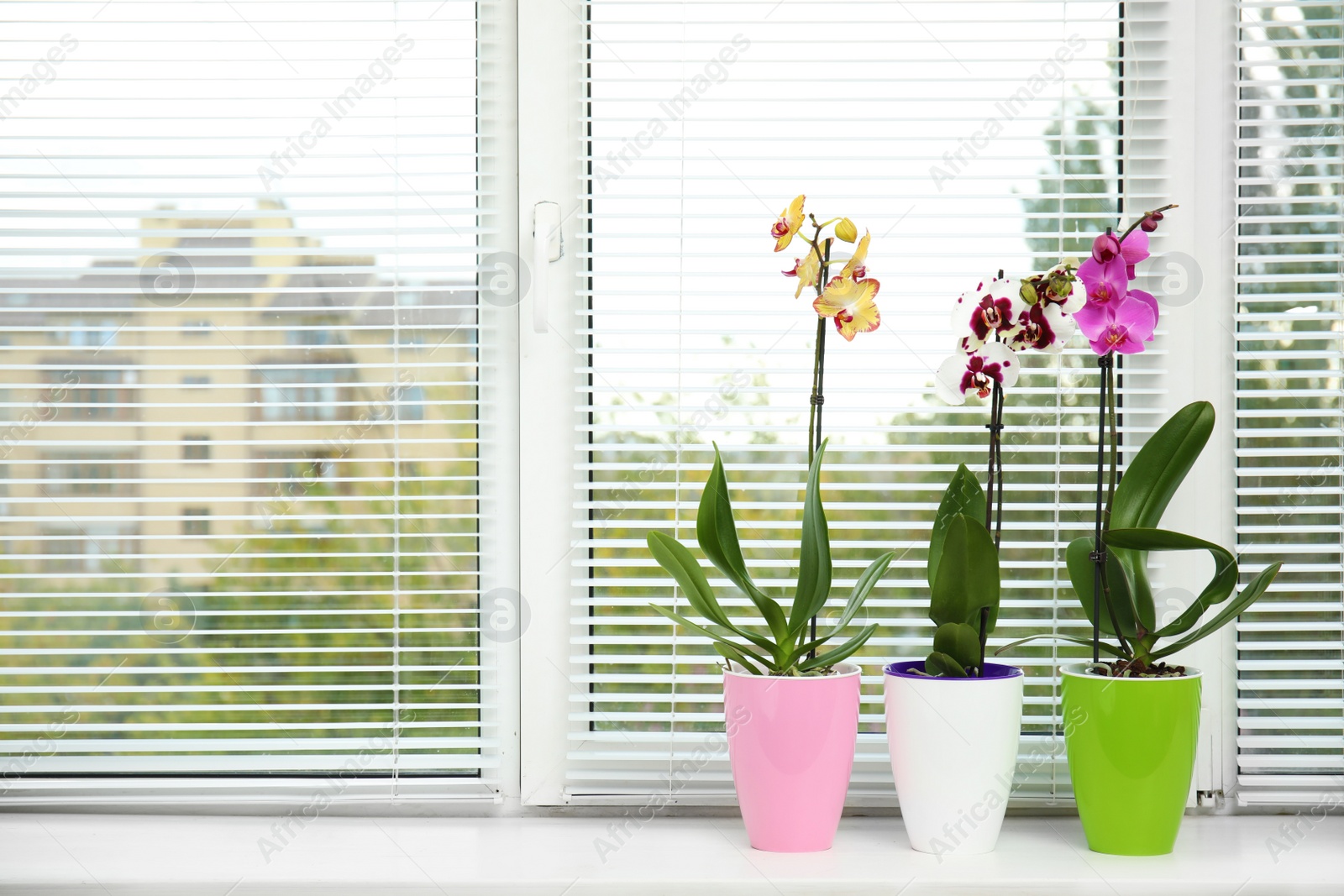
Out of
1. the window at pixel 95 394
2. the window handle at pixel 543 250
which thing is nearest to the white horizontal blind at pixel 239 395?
the window at pixel 95 394

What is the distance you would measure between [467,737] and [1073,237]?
109 centimetres

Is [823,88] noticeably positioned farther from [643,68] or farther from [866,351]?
[866,351]

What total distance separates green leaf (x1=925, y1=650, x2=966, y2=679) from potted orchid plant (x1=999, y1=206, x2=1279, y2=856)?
9 cm

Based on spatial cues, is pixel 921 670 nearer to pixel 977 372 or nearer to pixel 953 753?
pixel 953 753

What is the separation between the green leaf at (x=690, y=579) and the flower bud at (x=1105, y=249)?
589 millimetres

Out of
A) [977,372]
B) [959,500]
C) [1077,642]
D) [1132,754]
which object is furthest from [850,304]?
[1132,754]

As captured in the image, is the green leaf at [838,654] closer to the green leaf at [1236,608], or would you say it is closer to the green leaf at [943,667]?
the green leaf at [943,667]

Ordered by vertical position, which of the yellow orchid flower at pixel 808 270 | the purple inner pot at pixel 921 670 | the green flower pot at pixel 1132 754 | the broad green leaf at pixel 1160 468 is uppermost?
the yellow orchid flower at pixel 808 270

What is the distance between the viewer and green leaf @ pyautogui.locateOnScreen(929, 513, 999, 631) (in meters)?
1.04

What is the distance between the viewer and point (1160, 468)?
1.12 m

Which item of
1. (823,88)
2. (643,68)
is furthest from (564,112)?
(823,88)

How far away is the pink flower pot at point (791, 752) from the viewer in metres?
1.05

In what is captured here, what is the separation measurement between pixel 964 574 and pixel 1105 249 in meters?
0.41

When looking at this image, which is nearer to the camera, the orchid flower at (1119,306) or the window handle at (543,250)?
the orchid flower at (1119,306)
